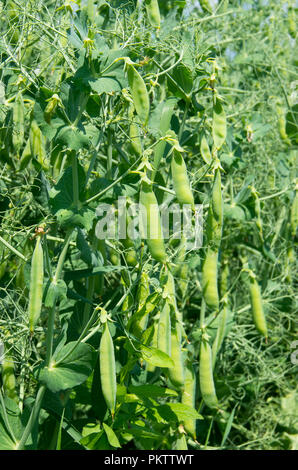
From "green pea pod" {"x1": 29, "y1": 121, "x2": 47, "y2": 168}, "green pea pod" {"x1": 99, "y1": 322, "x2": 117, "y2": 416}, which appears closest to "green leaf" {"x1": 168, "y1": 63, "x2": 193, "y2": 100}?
"green pea pod" {"x1": 29, "y1": 121, "x2": 47, "y2": 168}

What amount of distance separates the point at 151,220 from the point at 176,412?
646mm

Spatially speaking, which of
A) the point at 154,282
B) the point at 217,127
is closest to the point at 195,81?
the point at 217,127

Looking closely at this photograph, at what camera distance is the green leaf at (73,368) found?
1615mm

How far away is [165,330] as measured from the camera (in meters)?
1.69

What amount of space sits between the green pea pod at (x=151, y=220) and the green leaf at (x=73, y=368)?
0.34m

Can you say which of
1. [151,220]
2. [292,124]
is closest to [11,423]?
[151,220]

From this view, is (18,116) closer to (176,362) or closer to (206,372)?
(176,362)

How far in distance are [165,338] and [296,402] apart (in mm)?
1353

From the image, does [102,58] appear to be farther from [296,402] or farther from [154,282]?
[296,402]

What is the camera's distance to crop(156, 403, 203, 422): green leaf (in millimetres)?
1794

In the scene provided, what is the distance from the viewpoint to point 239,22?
2943 millimetres

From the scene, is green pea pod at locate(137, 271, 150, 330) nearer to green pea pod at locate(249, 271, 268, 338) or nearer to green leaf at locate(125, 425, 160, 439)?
green leaf at locate(125, 425, 160, 439)

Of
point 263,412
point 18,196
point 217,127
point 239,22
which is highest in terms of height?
point 239,22

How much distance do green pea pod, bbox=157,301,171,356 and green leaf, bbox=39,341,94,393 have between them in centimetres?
21
